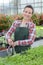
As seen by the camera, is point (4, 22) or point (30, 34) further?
point (4, 22)

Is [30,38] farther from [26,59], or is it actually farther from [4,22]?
[4,22]

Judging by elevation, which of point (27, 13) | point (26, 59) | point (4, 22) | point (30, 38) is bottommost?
point (4, 22)

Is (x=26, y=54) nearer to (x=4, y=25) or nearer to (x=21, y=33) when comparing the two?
(x=21, y=33)

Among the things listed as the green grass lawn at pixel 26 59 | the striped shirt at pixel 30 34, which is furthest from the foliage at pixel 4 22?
the green grass lawn at pixel 26 59

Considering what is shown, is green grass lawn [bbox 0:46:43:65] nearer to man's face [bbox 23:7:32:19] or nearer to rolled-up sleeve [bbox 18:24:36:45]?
rolled-up sleeve [bbox 18:24:36:45]

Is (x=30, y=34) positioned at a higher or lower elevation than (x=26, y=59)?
higher

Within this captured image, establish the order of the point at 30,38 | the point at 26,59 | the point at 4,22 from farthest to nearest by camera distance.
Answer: the point at 4,22 < the point at 30,38 < the point at 26,59

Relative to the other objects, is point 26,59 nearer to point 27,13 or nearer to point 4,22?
point 27,13

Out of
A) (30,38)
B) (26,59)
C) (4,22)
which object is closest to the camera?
(26,59)

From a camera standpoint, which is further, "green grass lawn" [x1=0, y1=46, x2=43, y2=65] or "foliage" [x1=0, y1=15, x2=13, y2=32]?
"foliage" [x1=0, y1=15, x2=13, y2=32]

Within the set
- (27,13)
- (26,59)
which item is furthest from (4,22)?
(26,59)

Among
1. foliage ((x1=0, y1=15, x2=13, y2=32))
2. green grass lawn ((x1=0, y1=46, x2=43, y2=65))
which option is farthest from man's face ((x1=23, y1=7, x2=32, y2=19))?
foliage ((x1=0, y1=15, x2=13, y2=32))

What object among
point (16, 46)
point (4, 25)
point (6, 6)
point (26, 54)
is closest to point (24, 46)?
point (16, 46)

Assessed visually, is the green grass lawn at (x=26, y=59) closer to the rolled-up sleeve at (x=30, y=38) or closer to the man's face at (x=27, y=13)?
the rolled-up sleeve at (x=30, y=38)
